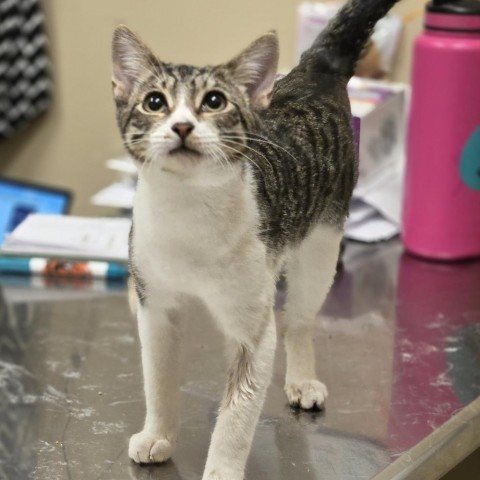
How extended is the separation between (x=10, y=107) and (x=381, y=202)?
826mm

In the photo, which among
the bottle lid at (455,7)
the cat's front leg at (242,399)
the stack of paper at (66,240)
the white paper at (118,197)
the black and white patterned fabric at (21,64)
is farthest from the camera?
the black and white patterned fabric at (21,64)

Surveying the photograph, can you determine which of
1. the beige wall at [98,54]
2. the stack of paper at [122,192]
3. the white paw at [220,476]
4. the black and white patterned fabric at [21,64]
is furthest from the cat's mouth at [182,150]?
the black and white patterned fabric at [21,64]

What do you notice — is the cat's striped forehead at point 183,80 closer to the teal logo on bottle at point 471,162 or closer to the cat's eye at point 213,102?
the cat's eye at point 213,102

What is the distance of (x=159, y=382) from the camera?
2.70ft

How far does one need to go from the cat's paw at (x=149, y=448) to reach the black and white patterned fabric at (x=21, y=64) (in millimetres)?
1173

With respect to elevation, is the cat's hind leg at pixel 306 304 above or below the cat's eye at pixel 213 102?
below

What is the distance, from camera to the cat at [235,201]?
70 cm

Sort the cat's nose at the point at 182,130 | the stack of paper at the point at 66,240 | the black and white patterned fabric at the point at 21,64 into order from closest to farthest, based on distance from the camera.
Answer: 1. the cat's nose at the point at 182,130
2. the stack of paper at the point at 66,240
3. the black and white patterned fabric at the point at 21,64

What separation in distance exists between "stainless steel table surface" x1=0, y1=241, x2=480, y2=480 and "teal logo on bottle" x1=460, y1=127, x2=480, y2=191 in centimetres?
14

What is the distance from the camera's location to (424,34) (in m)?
1.32

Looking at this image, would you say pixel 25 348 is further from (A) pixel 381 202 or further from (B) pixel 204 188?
(A) pixel 381 202

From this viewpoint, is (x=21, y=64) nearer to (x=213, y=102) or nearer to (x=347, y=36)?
(x=347, y=36)

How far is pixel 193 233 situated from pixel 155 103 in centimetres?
10

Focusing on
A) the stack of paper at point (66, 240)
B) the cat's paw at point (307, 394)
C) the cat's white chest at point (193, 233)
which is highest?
the cat's white chest at point (193, 233)
